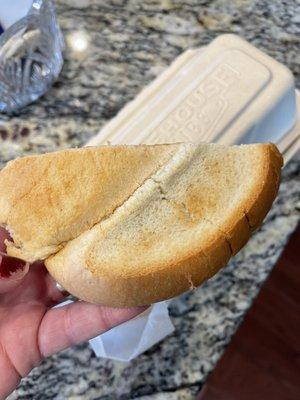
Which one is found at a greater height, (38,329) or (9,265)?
(9,265)

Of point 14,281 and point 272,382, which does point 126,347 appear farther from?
point 272,382

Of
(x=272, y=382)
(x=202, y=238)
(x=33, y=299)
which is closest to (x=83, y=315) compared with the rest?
(x=33, y=299)

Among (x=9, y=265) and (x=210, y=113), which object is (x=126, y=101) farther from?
(x=9, y=265)

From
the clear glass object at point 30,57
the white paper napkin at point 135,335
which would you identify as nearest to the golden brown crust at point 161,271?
the white paper napkin at point 135,335

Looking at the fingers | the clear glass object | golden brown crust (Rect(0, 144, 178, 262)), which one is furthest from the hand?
the clear glass object

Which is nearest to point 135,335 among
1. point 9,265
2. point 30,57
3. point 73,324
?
point 73,324
